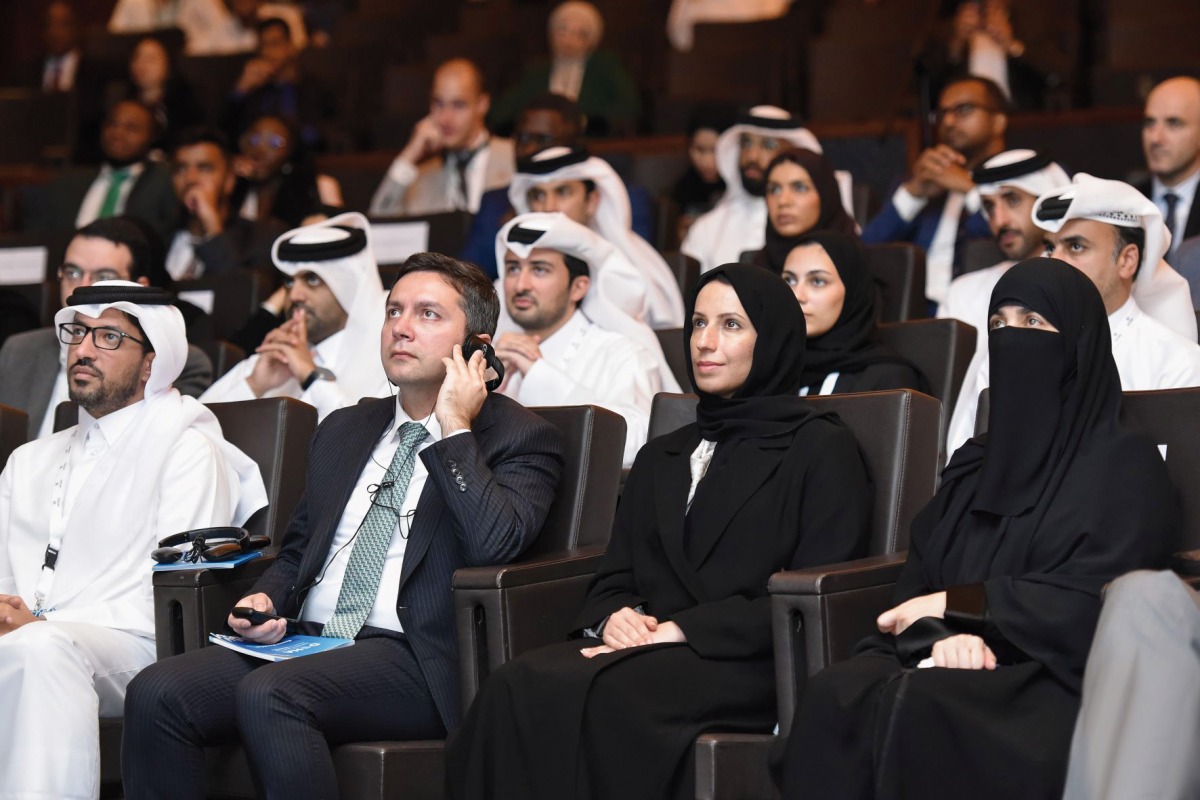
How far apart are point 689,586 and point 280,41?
244 inches

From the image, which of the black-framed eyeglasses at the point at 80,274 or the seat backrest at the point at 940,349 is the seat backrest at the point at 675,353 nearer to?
the seat backrest at the point at 940,349

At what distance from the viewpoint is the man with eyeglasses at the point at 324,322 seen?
473cm

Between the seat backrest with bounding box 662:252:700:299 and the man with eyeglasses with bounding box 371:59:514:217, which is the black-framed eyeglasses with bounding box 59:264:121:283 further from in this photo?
the man with eyeglasses with bounding box 371:59:514:217

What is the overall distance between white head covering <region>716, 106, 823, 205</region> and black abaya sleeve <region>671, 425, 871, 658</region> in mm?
2836

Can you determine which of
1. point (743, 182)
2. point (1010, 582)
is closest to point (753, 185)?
point (743, 182)

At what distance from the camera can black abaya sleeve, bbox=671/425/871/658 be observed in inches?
119

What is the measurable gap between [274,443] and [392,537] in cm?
62

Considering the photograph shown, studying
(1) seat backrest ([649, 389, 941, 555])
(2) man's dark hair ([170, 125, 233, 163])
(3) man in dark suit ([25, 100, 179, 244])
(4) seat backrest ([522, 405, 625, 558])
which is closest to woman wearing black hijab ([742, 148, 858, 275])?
(4) seat backrest ([522, 405, 625, 558])

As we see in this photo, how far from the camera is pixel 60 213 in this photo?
7781mm

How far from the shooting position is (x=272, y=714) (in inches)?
119

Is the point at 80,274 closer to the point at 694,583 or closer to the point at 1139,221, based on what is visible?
the point at 694,583

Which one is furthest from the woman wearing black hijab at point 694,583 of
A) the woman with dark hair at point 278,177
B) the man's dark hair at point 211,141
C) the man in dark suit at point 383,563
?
the man's dark hair at point 211,141

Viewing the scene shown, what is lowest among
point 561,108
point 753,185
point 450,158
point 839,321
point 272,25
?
point 839,321

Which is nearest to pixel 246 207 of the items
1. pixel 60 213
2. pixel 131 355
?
pixel 60 213
